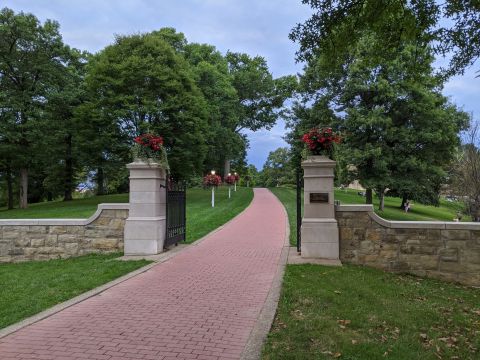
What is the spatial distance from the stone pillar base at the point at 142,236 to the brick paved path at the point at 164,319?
3.65ft

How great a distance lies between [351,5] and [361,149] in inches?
718

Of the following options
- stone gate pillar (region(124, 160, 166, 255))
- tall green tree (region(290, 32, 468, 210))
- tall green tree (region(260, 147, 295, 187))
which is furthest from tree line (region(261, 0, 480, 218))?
tall green tree (region(260, 147, 295, 187))

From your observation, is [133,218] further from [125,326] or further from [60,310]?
[125,326]

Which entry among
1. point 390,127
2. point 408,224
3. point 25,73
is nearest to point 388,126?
point 390,127

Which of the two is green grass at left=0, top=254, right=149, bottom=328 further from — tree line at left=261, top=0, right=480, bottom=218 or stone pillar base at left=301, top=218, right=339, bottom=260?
tree line at left=261, top=0, right=480, bottom=218

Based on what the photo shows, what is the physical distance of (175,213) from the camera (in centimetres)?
1118

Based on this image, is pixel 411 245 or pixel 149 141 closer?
pixel 411 245

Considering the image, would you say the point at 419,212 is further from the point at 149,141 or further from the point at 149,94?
the point at 149,141

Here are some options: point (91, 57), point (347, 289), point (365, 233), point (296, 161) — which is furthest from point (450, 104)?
point (91, 57)

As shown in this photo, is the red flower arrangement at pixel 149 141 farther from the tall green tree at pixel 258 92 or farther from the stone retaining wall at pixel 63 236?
the tall green tree at pixel 258 92

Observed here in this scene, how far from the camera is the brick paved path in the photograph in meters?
4.25

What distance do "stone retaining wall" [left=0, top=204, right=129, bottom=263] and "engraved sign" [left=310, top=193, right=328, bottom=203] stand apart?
14.9 ft

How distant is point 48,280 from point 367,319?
559 cm

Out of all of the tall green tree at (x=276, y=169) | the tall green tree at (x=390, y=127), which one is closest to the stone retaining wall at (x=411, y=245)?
the tall green tree at (x=390, y=127)
